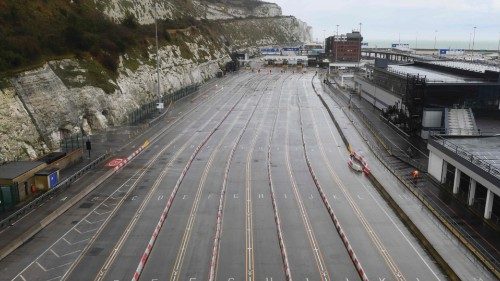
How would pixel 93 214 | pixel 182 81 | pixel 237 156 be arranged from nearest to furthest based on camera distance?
pixel 93 214 → pixel 237 156 → pixel 182 81

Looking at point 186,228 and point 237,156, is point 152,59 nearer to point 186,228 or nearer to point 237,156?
point 237,156

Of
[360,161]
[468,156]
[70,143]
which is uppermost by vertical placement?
[468,156]

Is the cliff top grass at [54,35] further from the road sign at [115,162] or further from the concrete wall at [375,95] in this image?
the concrete wall at [375,95]

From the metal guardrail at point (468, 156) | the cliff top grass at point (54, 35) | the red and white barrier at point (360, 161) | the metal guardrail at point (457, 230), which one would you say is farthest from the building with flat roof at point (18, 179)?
the metal guardrail at point (468, 156)

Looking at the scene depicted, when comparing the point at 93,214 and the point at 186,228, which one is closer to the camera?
the point at 186,228

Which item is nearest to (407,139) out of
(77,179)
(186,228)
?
(186,228)

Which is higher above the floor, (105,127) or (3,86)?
(3,86)

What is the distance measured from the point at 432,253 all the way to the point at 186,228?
16485mm

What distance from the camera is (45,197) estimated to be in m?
36.3

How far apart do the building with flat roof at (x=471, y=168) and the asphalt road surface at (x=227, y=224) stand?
22.4 feet

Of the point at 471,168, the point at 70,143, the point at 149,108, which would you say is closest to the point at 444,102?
the point at 471,168

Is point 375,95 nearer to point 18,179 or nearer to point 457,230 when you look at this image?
point 457,230

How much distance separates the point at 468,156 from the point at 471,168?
2426 millimetres

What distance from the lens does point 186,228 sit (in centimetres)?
3209
